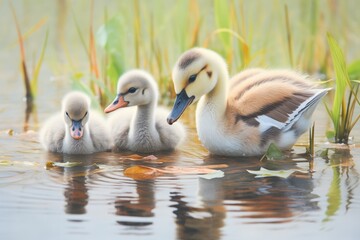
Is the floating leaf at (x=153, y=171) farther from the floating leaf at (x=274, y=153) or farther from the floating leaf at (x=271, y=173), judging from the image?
the floating leaf at (x=274, y=153)

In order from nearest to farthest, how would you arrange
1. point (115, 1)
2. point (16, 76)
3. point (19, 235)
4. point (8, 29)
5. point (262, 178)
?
point (19, 235), point (262, 178), point (16, 76), point (8, 29), point (115, 1)

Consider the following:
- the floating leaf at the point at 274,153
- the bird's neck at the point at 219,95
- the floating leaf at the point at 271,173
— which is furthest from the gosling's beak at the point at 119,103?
the floating leaf at the point at 271,173

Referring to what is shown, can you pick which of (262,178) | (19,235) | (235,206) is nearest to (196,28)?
(262,178)

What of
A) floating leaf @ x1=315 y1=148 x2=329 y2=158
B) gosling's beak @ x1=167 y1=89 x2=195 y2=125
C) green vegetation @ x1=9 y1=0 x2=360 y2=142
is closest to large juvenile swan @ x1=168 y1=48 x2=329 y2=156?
gosling's beak @ x1=167 y1=89 x2=195 y2=125

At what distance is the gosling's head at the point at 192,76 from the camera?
6551 mm

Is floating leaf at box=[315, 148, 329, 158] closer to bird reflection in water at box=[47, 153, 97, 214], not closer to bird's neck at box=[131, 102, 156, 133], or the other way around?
bird's neck at box=[131, 102, 156, 133]

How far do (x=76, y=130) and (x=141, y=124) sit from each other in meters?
0.57

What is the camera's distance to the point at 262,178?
19.0 feet

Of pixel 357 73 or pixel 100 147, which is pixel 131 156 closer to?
pixel 100 147

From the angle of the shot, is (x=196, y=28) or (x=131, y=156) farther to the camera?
(x=196, y=28)

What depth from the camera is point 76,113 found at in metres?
6.75

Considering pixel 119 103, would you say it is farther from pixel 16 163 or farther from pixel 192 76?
pixel 16 163

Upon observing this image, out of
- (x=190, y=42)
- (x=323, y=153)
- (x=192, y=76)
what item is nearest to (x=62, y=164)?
(x=192, y=76)

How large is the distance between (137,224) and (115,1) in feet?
34.9
